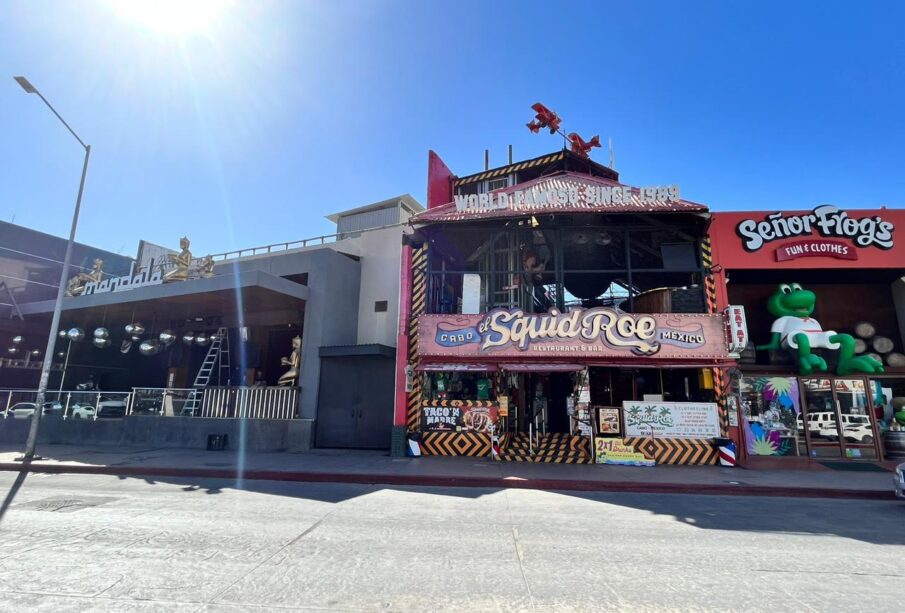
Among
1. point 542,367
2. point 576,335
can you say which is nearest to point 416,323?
point 542,367

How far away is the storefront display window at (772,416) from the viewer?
14.7m

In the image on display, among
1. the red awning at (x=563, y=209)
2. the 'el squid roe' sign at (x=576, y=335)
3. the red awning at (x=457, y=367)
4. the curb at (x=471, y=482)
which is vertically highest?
the red awning at (x=563, y=209)

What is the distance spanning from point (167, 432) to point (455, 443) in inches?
446

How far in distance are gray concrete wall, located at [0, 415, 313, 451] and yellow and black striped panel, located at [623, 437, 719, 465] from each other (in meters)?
11.3

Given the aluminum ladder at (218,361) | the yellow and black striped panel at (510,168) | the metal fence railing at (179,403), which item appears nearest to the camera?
the metal fence railing at (179,403)

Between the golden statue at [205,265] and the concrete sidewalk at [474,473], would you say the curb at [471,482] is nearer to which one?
the concrete sidewalk at [474,473]

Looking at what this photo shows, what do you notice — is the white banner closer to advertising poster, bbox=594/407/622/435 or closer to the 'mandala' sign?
advertising poster, bbox=594/407/622/435

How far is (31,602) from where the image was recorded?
4016 millimetres

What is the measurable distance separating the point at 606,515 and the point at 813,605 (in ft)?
12.7

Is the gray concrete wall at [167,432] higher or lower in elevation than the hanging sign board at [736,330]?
lower

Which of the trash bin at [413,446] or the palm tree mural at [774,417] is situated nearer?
the palm tree mural at [774,417]

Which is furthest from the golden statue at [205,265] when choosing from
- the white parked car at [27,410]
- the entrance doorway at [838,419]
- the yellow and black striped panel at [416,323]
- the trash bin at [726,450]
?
the entrance doorway at [838,419]

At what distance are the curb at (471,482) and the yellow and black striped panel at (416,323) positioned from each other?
13.9 ft

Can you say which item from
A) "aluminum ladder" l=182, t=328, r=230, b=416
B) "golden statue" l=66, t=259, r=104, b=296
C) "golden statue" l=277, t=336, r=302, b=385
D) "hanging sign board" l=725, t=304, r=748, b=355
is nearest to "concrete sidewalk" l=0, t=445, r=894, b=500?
"golden statue" l=277, t=336, r=302, b=385
